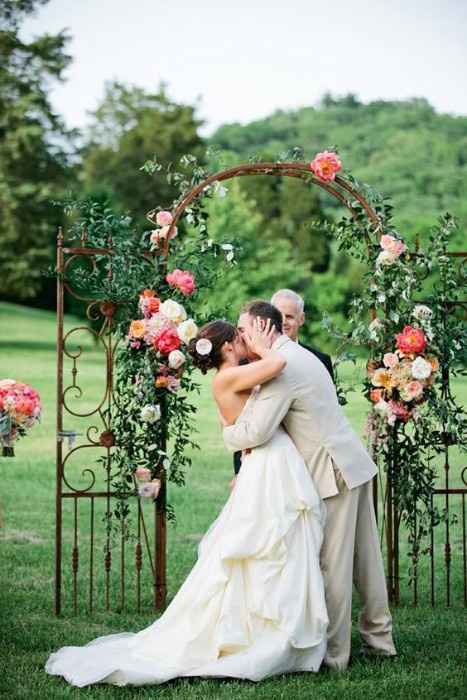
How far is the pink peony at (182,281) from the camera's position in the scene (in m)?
6.57

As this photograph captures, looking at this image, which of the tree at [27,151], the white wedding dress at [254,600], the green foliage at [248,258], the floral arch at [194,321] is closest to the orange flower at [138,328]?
the floral arch at [194,321]

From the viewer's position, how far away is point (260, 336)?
5.38 metres

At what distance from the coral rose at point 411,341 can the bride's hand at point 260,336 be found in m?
1.45

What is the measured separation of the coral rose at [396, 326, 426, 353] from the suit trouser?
1357 mm

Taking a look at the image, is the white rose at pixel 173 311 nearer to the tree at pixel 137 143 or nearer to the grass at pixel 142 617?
the grass at pixel 142 617

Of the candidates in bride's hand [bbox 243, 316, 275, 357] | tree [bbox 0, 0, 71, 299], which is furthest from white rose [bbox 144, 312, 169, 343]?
tree [bbox 0, 0, 71, 299]

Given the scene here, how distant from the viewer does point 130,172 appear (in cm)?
3591

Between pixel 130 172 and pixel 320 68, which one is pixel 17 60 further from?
pixel 320 68

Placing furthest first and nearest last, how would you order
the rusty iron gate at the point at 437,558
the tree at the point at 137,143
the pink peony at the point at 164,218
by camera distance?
the tree at the point at 137,143
the rusty iron gate at the point at 437,558
the pink peony at the point at 164,218

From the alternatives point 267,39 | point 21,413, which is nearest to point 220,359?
point 21,413

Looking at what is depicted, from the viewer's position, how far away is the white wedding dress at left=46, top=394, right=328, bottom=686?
5.17 metres

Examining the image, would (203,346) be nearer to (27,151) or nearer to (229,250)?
(229,250)

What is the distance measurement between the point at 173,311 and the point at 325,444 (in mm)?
1486

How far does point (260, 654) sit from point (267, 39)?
3340cm
